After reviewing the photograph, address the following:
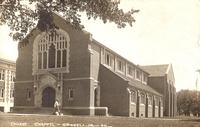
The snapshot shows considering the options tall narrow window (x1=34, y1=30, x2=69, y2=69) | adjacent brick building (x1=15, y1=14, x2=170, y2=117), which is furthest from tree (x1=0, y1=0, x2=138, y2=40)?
adjacent brick building (x1=15, y1=14, x2=170, y2=117)

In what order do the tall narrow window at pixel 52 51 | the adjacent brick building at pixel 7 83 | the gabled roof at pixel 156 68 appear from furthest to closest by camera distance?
the adjacent brick building at pixel 7 83 → the gabled roof at pixel 156 68 → the tall narrow window at pixel 52 51

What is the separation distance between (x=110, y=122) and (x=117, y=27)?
304cm

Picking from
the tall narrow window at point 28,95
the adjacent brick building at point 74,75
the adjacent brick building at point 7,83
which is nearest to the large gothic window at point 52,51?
the adjacent brick building at point 74,75

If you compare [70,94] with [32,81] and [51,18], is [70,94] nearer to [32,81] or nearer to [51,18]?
[32,81]

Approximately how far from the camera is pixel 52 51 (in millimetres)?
18844

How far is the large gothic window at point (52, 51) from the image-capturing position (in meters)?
16.1

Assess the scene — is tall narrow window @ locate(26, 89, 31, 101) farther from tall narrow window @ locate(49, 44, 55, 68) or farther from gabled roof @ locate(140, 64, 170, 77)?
gabled roof @ locate(140, 64, 170, 77)

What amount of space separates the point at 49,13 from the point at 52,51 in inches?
273

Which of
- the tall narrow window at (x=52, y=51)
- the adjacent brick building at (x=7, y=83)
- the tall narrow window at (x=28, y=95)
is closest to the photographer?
the tall narrow window at (x=52, y=51)

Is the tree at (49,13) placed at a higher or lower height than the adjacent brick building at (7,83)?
higher

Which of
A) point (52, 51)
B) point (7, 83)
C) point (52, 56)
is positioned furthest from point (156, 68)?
point (52, 56)

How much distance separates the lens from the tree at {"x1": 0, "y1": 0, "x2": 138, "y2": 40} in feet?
38.4

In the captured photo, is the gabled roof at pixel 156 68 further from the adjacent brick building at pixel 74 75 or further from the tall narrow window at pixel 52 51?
the tall narrow window at pixel 52 51

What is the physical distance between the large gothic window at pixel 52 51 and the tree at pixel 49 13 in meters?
1.99
